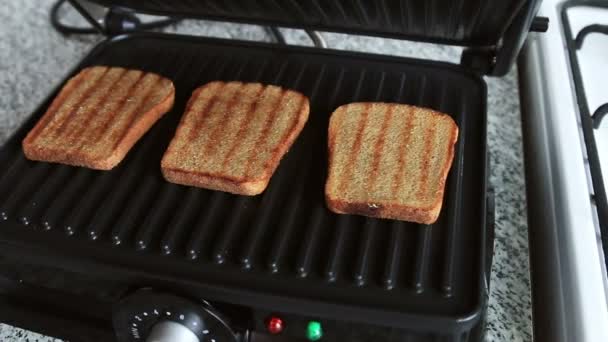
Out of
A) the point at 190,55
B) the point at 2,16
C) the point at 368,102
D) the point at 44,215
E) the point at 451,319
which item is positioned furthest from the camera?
the point at 2,16

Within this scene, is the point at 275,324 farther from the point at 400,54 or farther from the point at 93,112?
the point at 400,54

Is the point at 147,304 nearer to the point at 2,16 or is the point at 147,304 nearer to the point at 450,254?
the point at 450,254

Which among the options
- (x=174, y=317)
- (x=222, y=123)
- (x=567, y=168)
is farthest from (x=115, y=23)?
(x=567, y=168)

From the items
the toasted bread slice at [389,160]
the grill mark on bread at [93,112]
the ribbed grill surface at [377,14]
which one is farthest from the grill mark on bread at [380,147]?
the grill mark on bread at [93,112]

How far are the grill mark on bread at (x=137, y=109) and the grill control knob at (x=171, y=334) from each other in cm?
23

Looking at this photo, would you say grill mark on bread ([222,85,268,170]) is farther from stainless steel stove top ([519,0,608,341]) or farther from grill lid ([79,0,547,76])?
stainless steel stove top ([519,0,608,341])

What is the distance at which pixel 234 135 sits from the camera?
0.69 m

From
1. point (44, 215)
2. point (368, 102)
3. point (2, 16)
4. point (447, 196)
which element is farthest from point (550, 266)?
point (2, 16)

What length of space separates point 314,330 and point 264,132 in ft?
0.82

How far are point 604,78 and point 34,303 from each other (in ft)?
2.75

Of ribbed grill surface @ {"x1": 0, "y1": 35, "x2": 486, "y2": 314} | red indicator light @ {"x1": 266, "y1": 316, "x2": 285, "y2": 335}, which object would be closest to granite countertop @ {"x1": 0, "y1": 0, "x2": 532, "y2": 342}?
ribbed grill surface @ {"x1": 0, "y1": 35, "x2": 486, "y2": 314}

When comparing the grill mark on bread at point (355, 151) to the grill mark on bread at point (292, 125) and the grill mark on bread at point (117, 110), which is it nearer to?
the grill mark on bread at point (292, 125)

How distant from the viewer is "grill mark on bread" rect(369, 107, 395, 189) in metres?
0.63

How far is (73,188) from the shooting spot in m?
0.64
